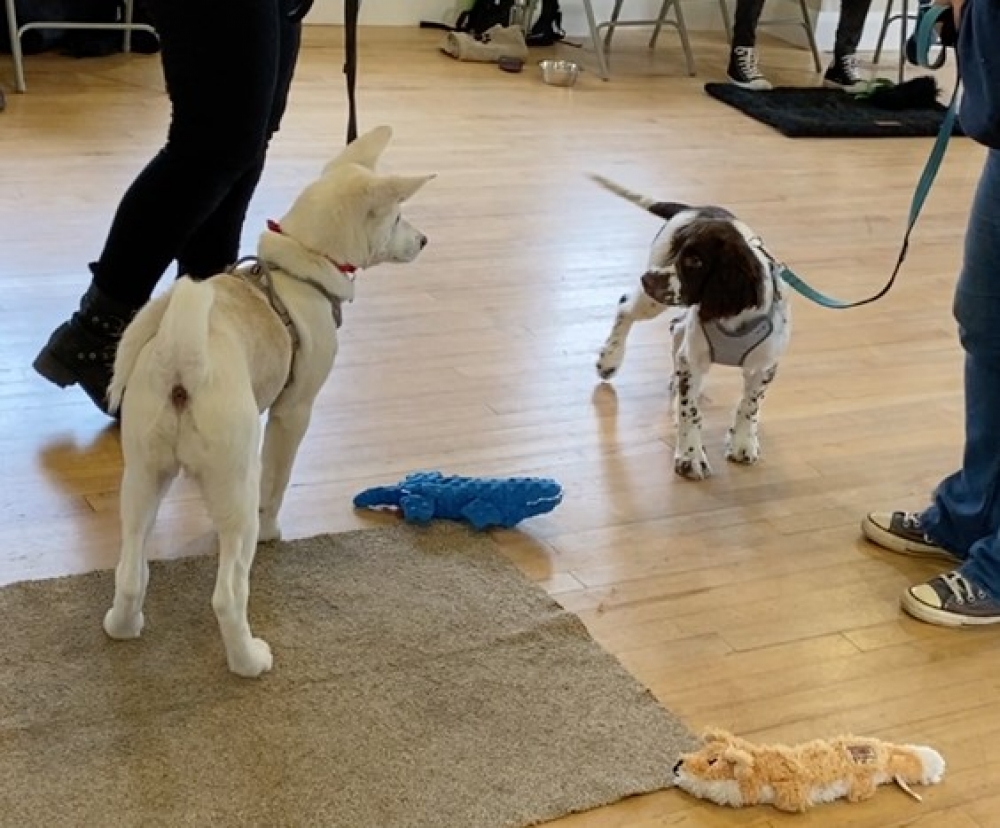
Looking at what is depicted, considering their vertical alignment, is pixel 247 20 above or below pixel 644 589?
above

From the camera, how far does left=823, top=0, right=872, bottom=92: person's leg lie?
21.0ft

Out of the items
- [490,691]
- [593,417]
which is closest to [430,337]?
[593,417]

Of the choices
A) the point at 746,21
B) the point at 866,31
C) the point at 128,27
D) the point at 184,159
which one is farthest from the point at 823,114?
the point at 184,159

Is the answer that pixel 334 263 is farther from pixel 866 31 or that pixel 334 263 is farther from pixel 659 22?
pixel 866 31

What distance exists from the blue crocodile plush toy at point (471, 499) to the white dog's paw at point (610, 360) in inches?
26.3

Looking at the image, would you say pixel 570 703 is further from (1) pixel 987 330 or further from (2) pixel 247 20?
(2) pixel 247 20

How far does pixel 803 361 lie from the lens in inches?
128

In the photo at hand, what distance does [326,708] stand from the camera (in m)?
1.87

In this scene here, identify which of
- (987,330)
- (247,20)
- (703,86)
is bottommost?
(703,86)

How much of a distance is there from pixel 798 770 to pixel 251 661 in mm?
761

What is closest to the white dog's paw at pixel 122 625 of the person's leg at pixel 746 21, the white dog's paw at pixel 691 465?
the white dog's paw at pixel 691 465

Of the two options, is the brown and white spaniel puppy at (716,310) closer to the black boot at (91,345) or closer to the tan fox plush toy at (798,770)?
the tan fox plush toy at (798,770)

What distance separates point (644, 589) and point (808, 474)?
61cm

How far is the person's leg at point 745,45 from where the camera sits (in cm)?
620
